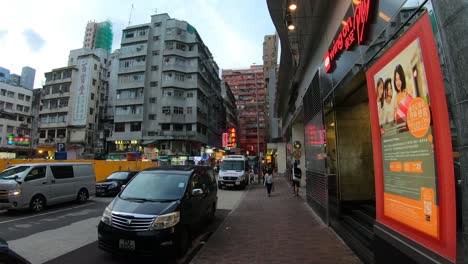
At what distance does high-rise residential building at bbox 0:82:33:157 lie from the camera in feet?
214

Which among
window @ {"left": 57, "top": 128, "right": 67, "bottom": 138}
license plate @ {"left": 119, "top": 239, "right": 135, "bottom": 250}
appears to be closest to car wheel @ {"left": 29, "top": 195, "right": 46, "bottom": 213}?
license plate @ {"left": 119, "top": 239, "right": 135, "bottom": 250}

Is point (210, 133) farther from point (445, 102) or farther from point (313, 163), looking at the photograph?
point (445, 102)

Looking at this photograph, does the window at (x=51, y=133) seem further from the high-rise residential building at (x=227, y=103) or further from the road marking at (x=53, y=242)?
the road marking at (x=53, y=242)

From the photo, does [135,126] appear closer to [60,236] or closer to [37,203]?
[37,203]

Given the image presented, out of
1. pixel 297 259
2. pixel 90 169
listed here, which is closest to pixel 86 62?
pixel 90 169

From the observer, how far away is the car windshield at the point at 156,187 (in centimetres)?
673

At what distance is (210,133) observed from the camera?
6862 cm

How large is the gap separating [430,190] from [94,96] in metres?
70.5

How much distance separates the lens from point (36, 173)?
1146cm

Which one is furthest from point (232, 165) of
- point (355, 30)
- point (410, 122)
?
point (410, 122)

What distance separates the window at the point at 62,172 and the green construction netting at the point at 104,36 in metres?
118

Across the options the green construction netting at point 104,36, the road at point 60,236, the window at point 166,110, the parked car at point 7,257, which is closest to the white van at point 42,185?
the road at point 60,236

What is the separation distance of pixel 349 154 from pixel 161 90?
51931 mm

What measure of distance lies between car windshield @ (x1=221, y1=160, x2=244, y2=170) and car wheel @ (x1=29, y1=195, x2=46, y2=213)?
15.0 metres
